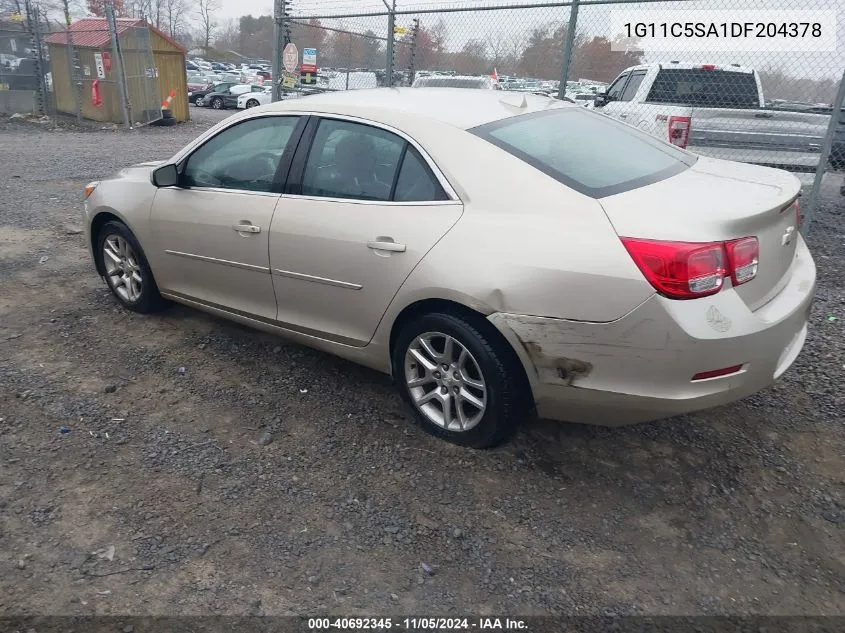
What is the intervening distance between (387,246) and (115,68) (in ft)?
54.0

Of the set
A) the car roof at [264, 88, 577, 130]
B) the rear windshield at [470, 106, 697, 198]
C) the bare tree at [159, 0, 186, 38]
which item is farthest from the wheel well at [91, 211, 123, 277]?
the bare tree at [159, 0, 186, 38]

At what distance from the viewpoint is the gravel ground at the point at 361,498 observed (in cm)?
238

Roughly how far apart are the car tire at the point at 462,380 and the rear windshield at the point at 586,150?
78 centimetres

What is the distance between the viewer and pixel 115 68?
16484mm

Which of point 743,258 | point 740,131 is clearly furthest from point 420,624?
point 740,131

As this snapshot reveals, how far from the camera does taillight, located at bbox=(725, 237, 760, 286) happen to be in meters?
2.57

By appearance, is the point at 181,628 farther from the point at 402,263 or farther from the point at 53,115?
the point at 53,115

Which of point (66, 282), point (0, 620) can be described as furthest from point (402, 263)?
point (66, 282)

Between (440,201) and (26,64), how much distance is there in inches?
740

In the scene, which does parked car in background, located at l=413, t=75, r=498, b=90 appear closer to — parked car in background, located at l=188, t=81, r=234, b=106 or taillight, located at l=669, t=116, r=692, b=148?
taillight, located at l=669, t=116, r=692, b=148

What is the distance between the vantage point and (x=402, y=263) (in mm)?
3047

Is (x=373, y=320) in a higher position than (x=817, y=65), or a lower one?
lower

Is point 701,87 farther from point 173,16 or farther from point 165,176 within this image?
point 173,16

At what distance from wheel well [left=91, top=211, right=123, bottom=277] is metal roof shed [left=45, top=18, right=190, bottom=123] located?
13.8 meters
